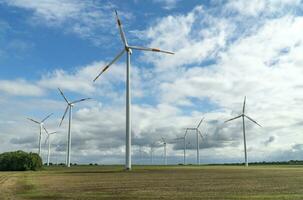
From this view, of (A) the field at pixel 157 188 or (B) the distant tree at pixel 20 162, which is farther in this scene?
(B) the distant tree at pixel 20 162

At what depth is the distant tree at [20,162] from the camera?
124 m

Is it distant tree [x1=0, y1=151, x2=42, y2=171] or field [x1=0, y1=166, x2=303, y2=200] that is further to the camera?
distant tree [x1=0, y1=151, x2=42, y2=171]

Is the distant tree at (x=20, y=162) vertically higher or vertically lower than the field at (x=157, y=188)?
higher

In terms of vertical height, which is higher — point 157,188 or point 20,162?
point 20,162

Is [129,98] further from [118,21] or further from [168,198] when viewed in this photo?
[168,198]

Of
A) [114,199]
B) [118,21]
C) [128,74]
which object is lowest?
[114,199]

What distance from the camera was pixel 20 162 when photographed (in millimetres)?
124562

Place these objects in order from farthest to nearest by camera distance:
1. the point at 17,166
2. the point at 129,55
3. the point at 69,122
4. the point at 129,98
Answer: the point at 69,122, the point at 17,166, the point at 129,55, the point at 129,98

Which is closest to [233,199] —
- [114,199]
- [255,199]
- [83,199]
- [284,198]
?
[255,199]

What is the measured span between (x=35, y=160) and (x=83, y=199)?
98.8m

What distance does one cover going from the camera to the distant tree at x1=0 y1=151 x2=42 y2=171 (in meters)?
124

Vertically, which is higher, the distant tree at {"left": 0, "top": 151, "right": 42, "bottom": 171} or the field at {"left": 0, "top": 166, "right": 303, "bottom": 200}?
the distant tree at {"left": 0, "top": 151, "right": 42, "bottom": 171}

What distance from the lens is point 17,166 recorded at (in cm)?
12412

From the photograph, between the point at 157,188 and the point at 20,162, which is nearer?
the point at 157,188
